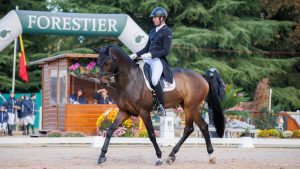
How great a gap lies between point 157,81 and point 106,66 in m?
1.12

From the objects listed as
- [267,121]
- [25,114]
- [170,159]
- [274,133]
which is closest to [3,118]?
[25,114]

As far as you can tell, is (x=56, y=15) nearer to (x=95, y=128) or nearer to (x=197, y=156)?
(x=95, y=128)

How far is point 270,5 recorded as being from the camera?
43.0 metres

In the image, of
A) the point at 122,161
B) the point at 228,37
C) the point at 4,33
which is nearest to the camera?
the point at 122,161

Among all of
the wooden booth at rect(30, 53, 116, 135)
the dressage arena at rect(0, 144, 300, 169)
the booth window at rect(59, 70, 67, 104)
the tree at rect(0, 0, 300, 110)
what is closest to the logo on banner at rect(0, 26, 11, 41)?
the wooden booth at rect(30, 53, 116, 135)

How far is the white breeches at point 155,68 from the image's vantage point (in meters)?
13.7

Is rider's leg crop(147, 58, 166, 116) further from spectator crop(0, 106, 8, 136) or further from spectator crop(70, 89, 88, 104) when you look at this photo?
spectator crop(0, 106, 8, 136)

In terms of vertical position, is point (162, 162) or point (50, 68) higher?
point (50, 68)

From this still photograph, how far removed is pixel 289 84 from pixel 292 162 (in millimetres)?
30166

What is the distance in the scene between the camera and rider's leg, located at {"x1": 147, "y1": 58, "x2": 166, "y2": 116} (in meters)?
13.7

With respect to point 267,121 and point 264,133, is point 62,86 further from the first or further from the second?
point 267,121

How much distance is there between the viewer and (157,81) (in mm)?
13695

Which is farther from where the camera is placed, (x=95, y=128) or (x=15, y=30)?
(x=95, y=128)

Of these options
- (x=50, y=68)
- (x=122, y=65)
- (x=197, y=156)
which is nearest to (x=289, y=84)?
(x=50, y=68)
